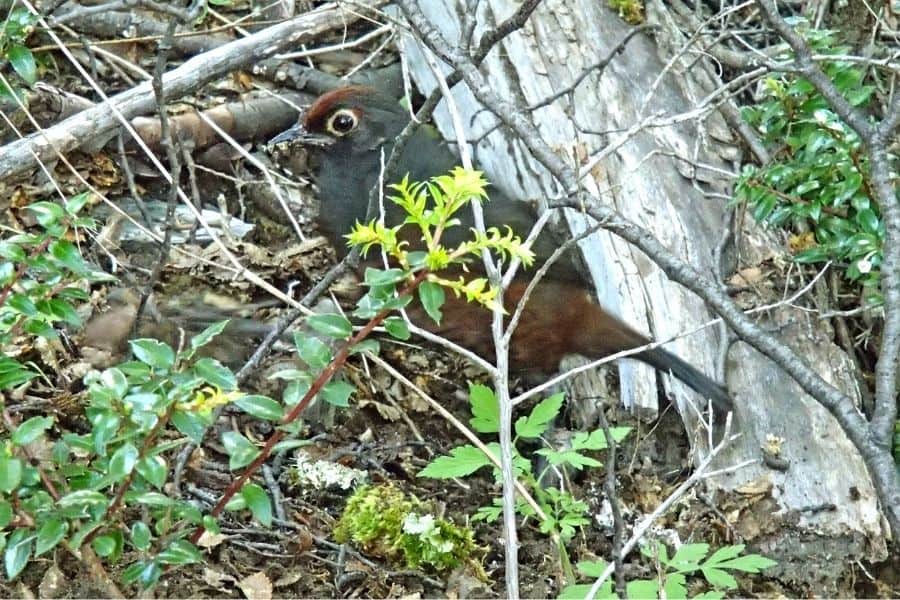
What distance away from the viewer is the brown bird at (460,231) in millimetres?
4621

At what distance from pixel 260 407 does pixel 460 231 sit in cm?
271

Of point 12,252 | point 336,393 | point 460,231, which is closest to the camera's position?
point 336,393

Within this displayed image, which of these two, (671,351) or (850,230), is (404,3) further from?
(850,230)

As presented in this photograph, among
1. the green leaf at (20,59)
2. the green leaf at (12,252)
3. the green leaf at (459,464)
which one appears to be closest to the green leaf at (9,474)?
the green leaf at (12,252)

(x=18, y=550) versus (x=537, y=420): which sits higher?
(x=18, y=550)

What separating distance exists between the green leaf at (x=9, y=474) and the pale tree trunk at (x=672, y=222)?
2.09 metres

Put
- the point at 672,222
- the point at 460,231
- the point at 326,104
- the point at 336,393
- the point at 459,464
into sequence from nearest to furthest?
the point at 336,393, the point at 459,464, the point at 672,222, the point at 460,231, the point at 326,104

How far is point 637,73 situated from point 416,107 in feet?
4.93

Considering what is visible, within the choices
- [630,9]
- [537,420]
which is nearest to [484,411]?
[537,420]

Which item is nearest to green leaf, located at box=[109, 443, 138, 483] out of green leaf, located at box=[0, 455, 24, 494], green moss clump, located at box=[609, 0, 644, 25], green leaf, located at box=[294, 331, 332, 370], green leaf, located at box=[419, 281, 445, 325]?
Result: green leaf, located at box=[0, 455, 24, 494]

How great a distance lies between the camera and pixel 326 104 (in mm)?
5547

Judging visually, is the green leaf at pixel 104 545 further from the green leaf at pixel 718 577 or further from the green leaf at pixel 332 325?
the green leaf at pixel 718 577

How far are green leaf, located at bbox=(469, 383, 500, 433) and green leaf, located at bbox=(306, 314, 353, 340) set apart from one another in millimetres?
1139

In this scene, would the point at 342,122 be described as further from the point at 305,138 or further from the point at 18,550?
the point at 18,550
